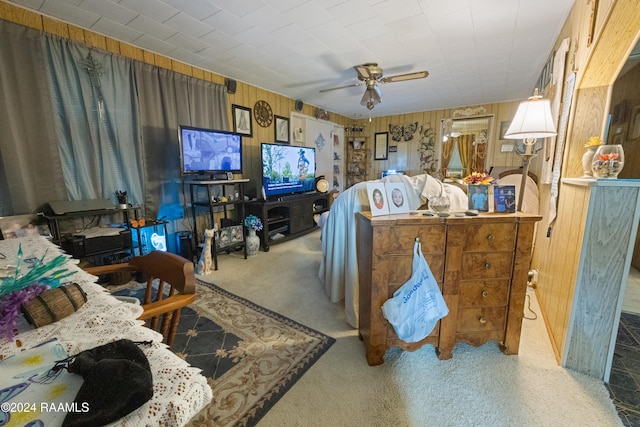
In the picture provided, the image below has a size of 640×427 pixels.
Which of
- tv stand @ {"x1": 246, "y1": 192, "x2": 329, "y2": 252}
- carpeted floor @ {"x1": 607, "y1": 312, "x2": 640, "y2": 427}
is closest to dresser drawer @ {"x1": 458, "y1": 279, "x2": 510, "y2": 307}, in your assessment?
carpeted floor @ {"x1": 607, "y1": 312, "x2": 640, "y2": 427}

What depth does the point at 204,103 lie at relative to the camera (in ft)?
10.7

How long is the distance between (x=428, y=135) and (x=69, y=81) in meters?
5.69

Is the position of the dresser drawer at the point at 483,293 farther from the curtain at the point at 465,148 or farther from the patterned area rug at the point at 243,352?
the curtain at the point at 465,148

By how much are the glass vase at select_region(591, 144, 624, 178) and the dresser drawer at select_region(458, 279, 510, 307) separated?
75 cm

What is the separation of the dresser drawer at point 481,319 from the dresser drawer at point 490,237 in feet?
1.25

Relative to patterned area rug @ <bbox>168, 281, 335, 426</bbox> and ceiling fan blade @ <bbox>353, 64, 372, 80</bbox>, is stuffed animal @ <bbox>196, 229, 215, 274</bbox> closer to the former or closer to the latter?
patterned area rug @ <bbox>168, 281, 335, 426</bbox>

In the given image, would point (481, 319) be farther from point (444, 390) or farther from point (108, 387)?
point (108, 387)

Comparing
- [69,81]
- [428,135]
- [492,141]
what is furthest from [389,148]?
[69,81]

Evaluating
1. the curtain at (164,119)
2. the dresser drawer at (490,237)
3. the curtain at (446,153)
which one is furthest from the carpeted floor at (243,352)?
the curtain at (446,153)

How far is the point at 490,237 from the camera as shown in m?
1.46

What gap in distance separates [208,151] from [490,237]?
2.83 m

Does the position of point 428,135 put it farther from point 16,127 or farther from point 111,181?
point 16,127

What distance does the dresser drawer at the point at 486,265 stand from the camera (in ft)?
4.88

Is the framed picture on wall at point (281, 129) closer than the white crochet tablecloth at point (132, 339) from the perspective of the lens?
No
